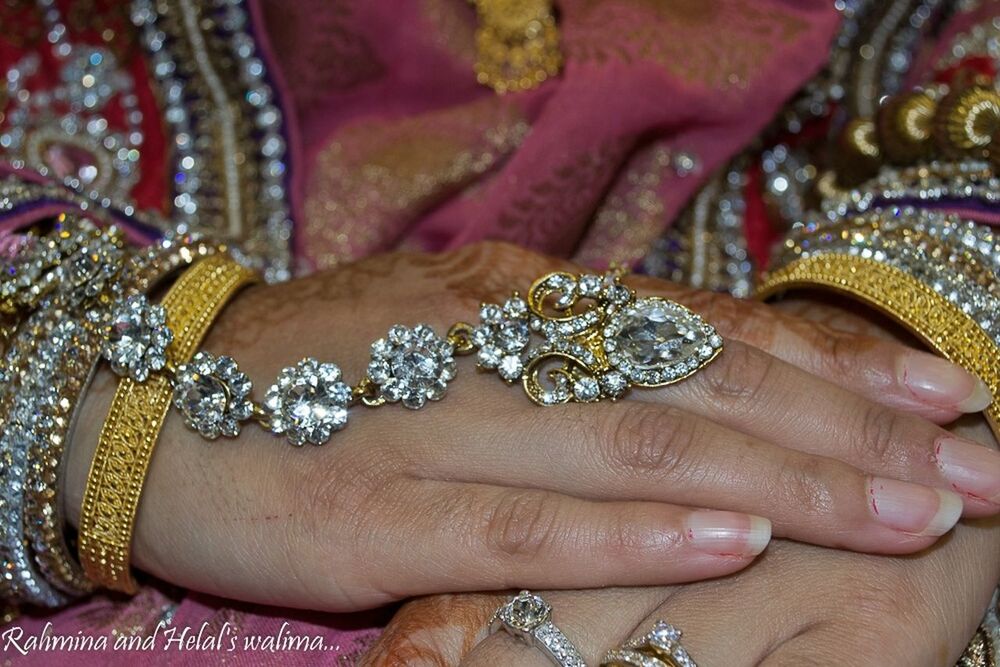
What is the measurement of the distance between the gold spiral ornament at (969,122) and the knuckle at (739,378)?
0.97 ft

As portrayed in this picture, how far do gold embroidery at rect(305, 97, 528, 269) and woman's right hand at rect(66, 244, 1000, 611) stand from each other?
0.88 feet

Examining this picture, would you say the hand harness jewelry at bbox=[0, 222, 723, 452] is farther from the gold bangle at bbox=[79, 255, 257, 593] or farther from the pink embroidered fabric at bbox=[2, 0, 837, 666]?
the pink embroidered fabric at bbox=[2, 0, 837, 666]

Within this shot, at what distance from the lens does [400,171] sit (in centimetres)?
103

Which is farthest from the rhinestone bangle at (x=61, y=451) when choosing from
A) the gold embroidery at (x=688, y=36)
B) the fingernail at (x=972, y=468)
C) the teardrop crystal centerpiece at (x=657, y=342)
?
the fingernail at (x=972, y=468)

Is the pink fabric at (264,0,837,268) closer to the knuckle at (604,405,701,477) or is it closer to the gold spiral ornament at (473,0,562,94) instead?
the gold spiral ornament at (473,0,562,94)

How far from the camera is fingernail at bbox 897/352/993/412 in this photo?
2.29ft

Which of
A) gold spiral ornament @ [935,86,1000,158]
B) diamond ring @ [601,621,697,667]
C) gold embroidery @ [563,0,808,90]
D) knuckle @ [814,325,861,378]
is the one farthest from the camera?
gold embroidery @ [563,0,808,90]

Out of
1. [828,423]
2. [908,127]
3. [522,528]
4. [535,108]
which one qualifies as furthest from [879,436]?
[535,108]

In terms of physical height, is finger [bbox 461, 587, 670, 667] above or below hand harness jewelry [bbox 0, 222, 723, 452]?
below

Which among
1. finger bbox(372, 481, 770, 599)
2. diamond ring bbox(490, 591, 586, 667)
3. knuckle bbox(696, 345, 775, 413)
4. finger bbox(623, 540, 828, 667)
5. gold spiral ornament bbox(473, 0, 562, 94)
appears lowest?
finger bbox(623, 540, 828, 667)

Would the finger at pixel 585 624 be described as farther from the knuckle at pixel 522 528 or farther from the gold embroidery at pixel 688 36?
the gold embroidery at pixel 688 36

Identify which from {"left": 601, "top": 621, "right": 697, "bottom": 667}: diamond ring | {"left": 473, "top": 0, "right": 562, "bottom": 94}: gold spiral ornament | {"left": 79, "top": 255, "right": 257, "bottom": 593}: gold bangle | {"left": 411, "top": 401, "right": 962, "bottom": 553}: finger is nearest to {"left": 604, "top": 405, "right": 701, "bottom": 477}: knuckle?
{"left": 411, "top": 401, "right": 962, "bottom": 553}: finger

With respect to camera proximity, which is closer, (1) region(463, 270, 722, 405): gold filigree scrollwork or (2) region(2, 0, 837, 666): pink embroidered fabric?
(1) region(463, 270, 722, 405): gold filigree scrollwork

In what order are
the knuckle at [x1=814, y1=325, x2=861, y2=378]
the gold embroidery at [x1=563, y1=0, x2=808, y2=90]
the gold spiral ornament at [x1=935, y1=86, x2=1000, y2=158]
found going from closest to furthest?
the knuckle at [x1=814, y1=325, x2=861, y2=378] → the gold spiral ornament at [x1=935, y1=86, x2=1000, y2=158] → the gold embroidery at [x1=563, y1=0, x2=808, y2=90]
